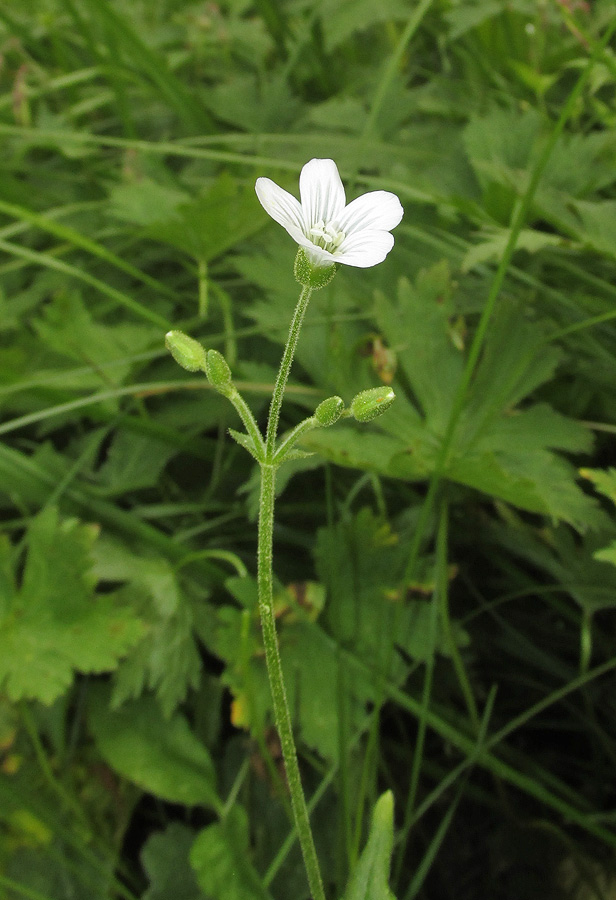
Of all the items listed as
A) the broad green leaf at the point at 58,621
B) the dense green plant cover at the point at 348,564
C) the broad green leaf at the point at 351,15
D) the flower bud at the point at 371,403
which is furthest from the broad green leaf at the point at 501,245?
the broad green leaf at the point at 351,15

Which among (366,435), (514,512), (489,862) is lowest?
(489,862)

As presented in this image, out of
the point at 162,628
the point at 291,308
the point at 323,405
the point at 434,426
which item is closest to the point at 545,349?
the point at 434,426

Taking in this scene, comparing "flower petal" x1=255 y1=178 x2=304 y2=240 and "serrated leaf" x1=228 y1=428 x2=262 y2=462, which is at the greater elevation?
"flower petal" x1=255 y1=178 x2=304 y2=240

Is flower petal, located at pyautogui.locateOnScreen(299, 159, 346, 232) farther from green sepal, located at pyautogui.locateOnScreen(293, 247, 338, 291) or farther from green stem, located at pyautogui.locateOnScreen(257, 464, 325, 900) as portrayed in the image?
green stem, located at pyautogui.locateOnScreen(257, 464, 325, 900)

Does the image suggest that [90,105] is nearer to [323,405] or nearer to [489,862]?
[323,405]

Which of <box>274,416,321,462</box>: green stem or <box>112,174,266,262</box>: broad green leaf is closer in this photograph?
<box>274,416,321,462</box>: green stem

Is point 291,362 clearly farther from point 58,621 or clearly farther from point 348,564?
point 58,621

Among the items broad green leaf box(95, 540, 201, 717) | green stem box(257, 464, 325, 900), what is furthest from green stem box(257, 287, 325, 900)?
broad green leaf box(95, 540, 201, 717)
